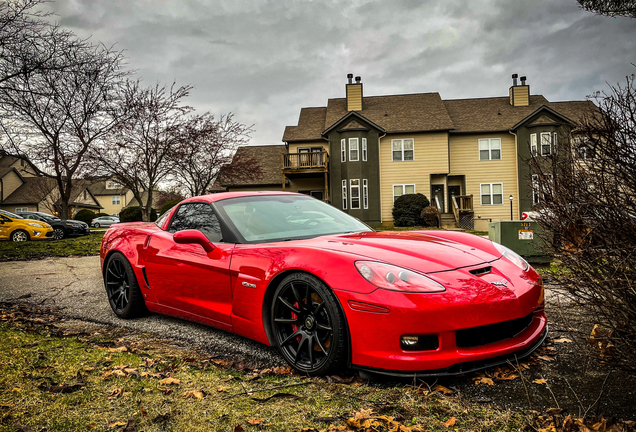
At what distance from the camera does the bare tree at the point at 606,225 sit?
80.0 inches

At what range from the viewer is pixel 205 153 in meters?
24.2

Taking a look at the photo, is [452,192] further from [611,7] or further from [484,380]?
[484,380]

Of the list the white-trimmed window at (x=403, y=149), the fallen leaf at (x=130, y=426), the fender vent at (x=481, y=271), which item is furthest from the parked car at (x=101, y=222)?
the fender vent at (x=481, y=271)

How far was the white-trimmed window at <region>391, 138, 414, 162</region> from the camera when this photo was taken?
89.5 feet

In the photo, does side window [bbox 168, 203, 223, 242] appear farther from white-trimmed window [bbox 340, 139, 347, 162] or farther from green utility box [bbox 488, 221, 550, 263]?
white-trimmed window [bbox 340, 139, 347, 162]

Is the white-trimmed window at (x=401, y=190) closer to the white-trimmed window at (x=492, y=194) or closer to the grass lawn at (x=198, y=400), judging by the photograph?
the white-trimmed window at (x=492, y=194)

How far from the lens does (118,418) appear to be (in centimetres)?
223

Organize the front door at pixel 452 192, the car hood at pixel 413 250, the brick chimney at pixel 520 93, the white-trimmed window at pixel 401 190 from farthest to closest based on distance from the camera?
the brick chimney at pixel 520 93 → the front door at pixel 452 192 → the white-trimmed window at pixel 401 190 → the car hood at pixel 413 250

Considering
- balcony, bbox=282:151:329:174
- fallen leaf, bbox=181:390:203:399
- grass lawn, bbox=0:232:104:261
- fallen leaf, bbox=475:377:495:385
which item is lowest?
→ fallen leaf, bbox=475:377:495:385

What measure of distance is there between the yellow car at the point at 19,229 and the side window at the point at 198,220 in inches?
670

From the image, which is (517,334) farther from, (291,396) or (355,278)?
(291,396)

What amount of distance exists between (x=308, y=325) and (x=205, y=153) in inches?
890

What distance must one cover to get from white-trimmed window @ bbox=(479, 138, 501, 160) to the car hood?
26230 millimetres

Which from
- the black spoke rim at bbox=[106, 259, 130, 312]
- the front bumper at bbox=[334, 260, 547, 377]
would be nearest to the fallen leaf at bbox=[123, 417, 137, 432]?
the front bumper at bbox=[334, 260, 547, 377]
